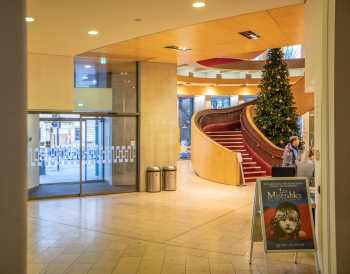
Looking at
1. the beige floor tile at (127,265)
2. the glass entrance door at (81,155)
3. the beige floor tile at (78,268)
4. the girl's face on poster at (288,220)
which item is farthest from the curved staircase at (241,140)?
the beige floor tile at (78,268)

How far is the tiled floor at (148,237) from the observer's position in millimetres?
5332

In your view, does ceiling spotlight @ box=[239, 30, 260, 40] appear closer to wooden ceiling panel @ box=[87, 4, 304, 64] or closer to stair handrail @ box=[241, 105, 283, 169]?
wooden ceiling panel @ box=[87, 4, 304, 64]

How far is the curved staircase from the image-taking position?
13.9 m

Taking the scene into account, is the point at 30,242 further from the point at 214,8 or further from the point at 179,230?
the point at 214,8

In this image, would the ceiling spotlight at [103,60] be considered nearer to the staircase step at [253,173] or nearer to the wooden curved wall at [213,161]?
the wooden curved wall at [213,161]

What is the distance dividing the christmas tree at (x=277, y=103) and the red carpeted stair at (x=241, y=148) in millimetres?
1111
